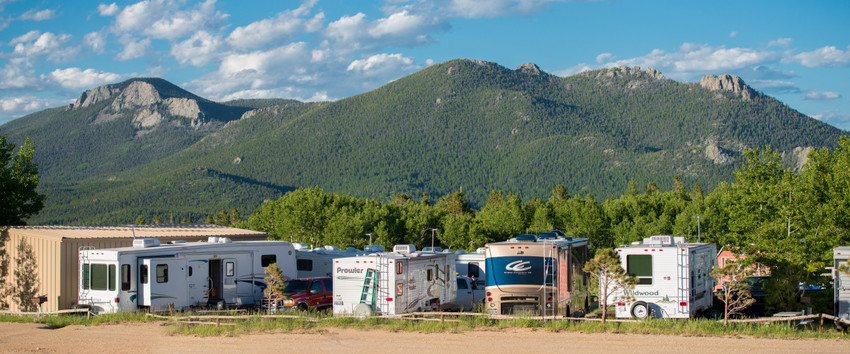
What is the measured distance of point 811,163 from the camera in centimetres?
2616

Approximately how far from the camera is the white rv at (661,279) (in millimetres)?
20734

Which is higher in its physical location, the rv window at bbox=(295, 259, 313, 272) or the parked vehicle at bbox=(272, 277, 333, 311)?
the rv window at bbox=(295, 259, 313, 272)

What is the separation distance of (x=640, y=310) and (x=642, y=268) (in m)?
1.12

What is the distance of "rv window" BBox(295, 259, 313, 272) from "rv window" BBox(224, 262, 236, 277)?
3875 mm

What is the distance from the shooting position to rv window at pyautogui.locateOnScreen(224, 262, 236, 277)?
2492 cm

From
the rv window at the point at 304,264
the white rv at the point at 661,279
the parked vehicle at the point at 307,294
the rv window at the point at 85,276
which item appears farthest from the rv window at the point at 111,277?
the white rv at the point at 661,279

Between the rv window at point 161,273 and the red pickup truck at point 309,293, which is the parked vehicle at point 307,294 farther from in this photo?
the rv window at point 161,273

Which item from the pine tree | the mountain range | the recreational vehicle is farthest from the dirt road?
the mountain range

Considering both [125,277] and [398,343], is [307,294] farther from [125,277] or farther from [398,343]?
[398,343]

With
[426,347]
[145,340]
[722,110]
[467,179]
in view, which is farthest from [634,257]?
[722,110]

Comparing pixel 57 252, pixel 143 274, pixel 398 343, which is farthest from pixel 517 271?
pixel 57 252

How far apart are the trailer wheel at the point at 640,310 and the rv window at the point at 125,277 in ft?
46.7

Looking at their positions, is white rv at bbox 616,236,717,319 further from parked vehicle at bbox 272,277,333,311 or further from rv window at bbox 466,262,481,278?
parked vehicle at bbox 272,277,333,311

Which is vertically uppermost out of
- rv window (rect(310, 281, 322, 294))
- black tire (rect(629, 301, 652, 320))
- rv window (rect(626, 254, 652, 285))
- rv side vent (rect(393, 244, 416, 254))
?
rv side vent (rect(393, 244, 416, 254))
